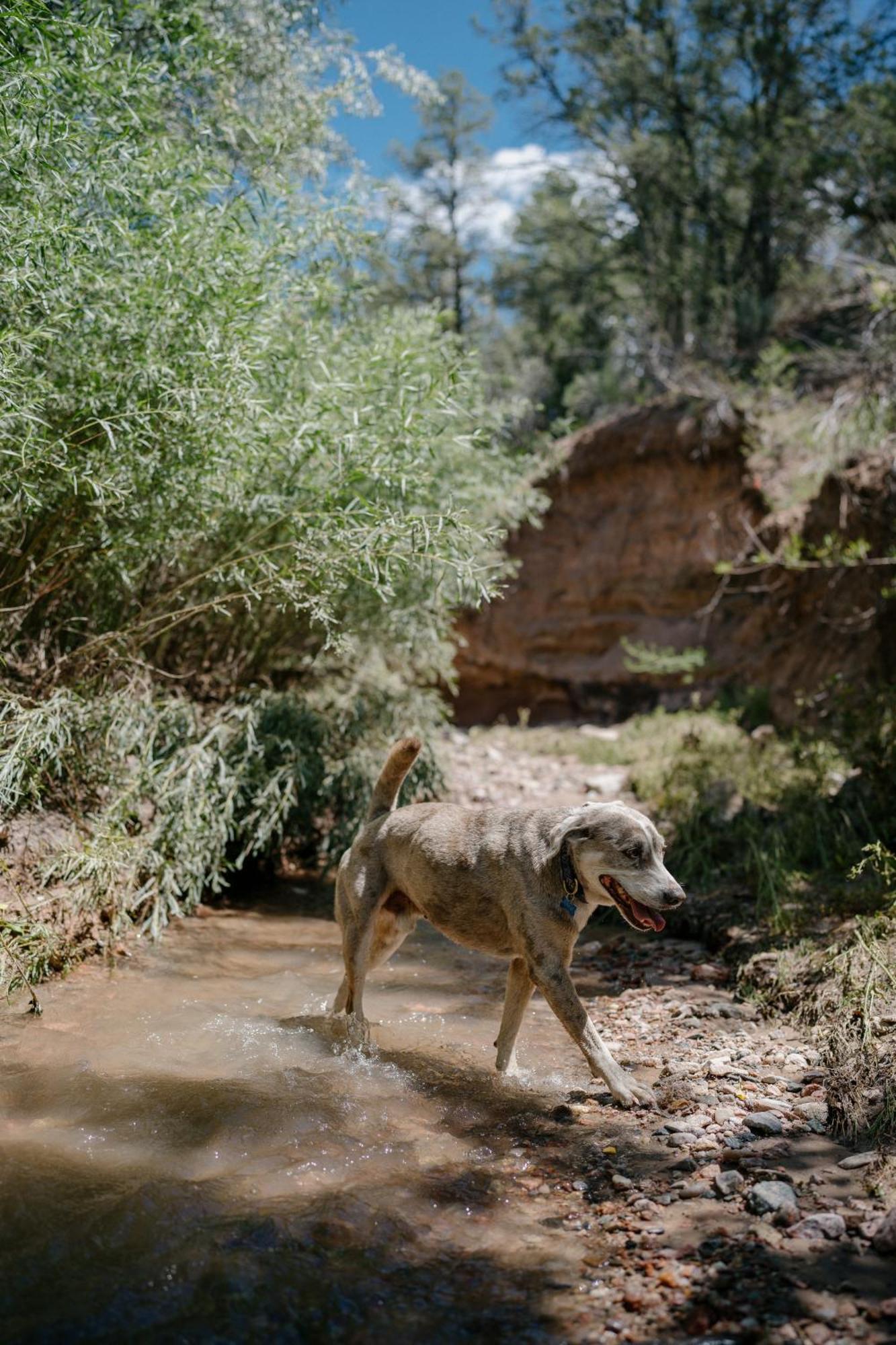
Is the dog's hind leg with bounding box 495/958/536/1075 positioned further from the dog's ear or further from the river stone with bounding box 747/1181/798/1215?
the river stone with bounding box 747/1181/798/1215

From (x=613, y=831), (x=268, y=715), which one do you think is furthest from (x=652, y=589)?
(x=613, y=831)

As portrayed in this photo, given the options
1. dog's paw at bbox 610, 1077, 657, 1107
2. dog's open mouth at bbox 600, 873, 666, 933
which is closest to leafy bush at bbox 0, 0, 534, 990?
dog's open mouth at bbox 600, 873, 666, 933

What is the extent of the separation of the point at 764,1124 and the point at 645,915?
0.90m

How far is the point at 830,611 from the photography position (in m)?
9.66

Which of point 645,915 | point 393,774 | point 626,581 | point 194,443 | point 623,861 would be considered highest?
point 626,581

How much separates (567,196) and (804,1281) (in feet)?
66.0

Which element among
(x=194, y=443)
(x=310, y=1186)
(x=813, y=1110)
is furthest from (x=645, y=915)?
(x=194, y=443)

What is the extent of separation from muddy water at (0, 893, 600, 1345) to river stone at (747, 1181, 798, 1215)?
2.25 ft

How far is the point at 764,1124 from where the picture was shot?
3.76 m

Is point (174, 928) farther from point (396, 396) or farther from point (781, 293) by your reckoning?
point (781, 293)

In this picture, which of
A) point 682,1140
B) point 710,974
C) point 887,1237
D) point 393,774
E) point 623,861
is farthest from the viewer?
point 710,974

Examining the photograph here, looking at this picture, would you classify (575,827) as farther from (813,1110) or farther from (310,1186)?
(310,1186)

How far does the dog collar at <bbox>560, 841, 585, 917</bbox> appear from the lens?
4.20 m

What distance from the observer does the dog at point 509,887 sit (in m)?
4.07
